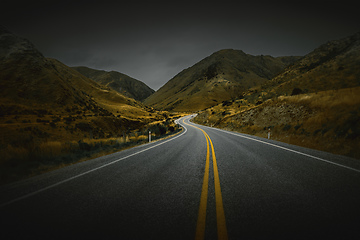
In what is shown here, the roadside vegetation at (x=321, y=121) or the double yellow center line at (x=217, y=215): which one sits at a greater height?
the roadside vegetation at (x=321, y=121)

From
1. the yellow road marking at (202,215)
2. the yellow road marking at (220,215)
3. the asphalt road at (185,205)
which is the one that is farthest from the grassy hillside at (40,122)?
the yellow road marking at (220,215)

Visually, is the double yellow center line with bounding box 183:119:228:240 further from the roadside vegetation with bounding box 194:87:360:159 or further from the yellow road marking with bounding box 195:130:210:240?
the roadside vegetation with bounding box 194:87:360:159

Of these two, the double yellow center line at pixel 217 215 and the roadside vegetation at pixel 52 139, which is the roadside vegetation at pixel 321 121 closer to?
the double yellow center line at pixel 217 215

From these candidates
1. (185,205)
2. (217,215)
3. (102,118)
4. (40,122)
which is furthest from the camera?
(102,118)

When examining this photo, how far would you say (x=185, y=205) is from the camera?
2.86 m

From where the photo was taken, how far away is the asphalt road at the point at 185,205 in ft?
7.03

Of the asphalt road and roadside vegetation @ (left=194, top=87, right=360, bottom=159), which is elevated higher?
roadside vegetation @ (left=194, top=87, right=360, bottom=159)

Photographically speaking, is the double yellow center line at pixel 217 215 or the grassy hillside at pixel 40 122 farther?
the grassy hillside at pixel 40 122

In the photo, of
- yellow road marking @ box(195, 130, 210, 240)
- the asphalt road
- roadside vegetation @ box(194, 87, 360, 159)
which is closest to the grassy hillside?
the asphalt road

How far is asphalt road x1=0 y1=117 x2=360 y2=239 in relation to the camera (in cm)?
214

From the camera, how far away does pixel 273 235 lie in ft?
6.85

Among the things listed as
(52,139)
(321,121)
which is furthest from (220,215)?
(52,139)

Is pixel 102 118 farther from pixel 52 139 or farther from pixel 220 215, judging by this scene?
pixel 220 215

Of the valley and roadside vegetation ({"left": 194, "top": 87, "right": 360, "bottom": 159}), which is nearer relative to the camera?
the valley
